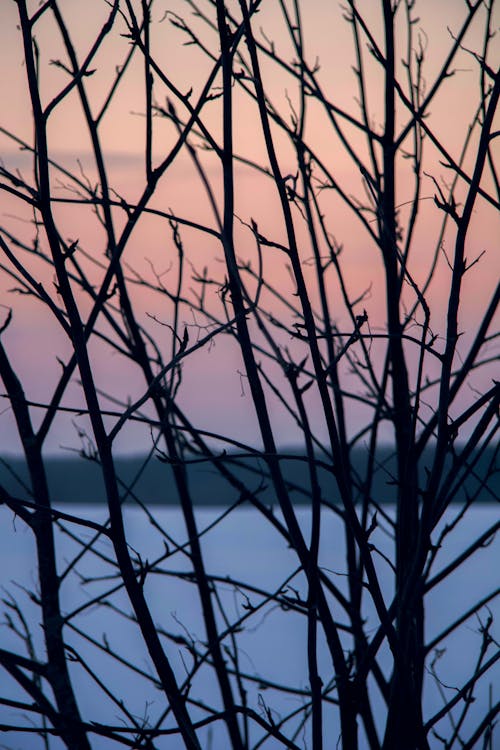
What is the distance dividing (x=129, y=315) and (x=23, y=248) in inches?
7.8

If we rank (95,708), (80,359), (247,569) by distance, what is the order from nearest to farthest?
(80,359), (95,708), (247,569)

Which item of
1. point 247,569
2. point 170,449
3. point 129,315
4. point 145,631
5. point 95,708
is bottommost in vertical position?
point 145,631

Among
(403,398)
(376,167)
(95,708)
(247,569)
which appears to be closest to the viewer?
(403,398)

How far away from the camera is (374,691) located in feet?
7.72

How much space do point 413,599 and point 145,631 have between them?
1.05 ft

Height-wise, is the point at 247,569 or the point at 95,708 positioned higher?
the point at 247,569

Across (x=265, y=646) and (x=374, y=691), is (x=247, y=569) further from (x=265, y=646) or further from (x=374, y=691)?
(x=374, y=691)

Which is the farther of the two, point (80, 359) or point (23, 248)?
point (23, 248)

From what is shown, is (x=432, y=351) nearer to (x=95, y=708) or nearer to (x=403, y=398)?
(x=403, y=398)

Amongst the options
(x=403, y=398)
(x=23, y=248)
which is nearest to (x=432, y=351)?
(x=403, y=398)

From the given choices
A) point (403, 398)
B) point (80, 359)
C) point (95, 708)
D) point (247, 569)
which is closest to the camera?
point (80, 359)

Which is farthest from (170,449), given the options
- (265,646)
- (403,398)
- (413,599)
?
(265,646)

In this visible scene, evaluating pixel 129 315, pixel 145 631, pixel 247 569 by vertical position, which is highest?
pixel 247 569

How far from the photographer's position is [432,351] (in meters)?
0.92
